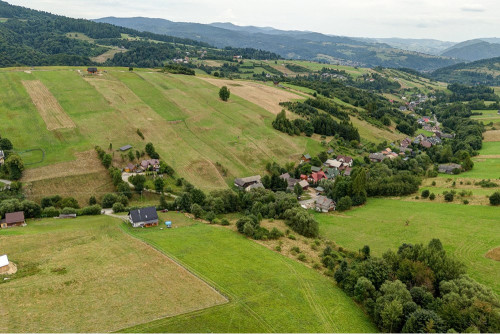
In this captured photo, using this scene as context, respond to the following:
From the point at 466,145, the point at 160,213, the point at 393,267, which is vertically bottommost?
the point at 160,213

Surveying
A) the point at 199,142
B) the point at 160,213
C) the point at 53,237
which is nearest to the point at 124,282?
the point at 53,237

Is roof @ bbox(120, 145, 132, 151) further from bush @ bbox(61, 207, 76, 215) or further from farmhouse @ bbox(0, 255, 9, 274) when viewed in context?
farmhouse @ bbox(0, 255, 9, 274)

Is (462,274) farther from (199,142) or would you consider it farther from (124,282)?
(199,142)

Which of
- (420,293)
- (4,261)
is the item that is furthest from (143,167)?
(420,293)

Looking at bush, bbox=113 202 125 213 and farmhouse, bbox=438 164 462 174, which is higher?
farmhouse, bbox=438 164 462 174

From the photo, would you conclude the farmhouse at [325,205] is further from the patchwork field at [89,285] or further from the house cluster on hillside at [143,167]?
the house cluster on hillside at [143,167]

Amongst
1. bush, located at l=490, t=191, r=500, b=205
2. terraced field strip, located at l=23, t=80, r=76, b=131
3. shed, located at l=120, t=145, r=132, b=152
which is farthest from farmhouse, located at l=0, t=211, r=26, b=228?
bush, located at l=490, t=191, r=500, b=205
